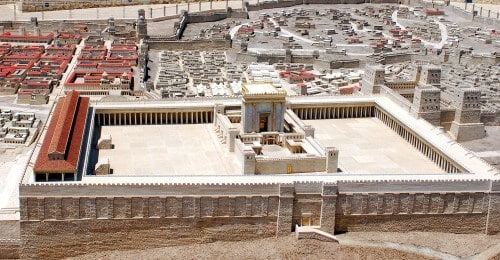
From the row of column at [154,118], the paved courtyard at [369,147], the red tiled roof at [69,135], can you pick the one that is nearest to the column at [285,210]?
the paved courtyard at [369,147]

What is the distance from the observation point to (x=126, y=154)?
277 ft

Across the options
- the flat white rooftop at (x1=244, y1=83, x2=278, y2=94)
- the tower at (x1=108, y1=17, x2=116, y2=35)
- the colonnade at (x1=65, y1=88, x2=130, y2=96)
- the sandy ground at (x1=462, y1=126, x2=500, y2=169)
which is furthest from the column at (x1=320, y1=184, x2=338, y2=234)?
the tower at (x1=108, y1=17, x2=116, y2=35)

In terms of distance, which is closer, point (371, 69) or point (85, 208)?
point (85, 208)

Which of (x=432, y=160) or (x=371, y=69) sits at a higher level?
(x=371, y=69)

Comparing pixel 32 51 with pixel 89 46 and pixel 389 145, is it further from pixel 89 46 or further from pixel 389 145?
pixel 389 145

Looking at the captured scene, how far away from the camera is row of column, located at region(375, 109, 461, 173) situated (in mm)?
81238

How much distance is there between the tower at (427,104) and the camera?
97.6m

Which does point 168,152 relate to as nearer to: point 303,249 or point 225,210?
point 225,210

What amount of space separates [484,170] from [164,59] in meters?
94.2

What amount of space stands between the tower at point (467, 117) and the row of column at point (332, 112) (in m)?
14.2

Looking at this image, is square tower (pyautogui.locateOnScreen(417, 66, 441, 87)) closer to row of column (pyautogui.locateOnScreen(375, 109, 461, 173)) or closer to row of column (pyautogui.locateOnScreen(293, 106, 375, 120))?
row of column (pyautogui.locateOnScreen(293, 106, 375, 120))

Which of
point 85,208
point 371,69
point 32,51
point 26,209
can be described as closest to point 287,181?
point 85,208

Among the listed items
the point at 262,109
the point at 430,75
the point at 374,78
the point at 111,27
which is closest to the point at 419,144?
the point at 374,78

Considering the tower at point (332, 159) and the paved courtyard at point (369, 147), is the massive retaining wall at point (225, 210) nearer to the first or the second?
the tower at point (332, 159)
